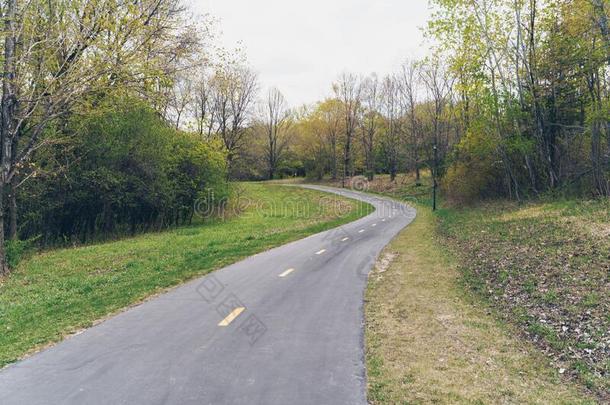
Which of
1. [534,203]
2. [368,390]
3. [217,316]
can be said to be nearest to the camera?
[368,390]

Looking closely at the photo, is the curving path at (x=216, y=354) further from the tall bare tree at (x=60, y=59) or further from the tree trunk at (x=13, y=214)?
the tree trunk at (x=13, y=214)

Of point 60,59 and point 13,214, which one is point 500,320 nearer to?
point 60,59

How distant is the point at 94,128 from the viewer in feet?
62.3

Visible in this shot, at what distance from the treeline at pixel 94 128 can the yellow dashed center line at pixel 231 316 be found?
9526 mm

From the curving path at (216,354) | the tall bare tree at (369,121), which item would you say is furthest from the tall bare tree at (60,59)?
the tall bare tree at (369,121)

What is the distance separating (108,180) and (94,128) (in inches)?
104

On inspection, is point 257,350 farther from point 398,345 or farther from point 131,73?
point 131,73

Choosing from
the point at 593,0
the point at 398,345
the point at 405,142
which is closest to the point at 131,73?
the point at 398,345

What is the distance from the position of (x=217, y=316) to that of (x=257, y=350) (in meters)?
1.84

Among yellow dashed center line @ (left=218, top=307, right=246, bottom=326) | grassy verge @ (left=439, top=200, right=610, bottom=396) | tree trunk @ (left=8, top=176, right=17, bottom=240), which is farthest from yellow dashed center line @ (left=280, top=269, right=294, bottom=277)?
tree trunk @ (left=8, top=176, right=17, bottom=240)

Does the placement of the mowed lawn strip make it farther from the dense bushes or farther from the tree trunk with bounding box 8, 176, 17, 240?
the tree trunk with bounding box 8, 176, 17, 240

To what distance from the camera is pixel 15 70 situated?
12109 mm

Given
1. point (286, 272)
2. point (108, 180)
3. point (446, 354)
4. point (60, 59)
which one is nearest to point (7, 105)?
point (60, 59)

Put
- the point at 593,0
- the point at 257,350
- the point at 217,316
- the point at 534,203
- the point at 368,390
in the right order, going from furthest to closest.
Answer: the point at 534,203 → the point at 593,0 → the point at 217,316 → the point at 257,350 → the point at 368,390
